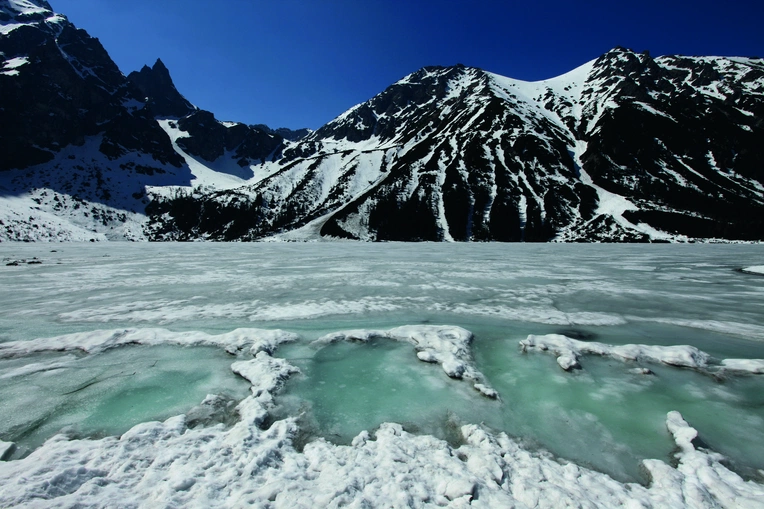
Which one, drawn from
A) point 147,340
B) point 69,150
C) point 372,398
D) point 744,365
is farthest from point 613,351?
point 69,150

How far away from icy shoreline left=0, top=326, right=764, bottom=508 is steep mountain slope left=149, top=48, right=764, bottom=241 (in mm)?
99435

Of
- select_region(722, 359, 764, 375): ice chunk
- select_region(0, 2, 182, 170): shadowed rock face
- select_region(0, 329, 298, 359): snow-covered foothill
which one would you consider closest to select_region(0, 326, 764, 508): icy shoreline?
select_region(0, 329, 298, 359): snow-covered foothill

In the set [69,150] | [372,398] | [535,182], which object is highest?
[69,150]

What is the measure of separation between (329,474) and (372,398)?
2.01m

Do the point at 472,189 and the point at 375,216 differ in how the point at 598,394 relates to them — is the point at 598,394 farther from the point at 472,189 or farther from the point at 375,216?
the point at 472,189

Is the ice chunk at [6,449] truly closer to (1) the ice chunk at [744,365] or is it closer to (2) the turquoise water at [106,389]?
(2) the turquoise water at [106,389]

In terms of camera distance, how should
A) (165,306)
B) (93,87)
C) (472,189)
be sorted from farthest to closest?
(93,87), (472,189), (165,306)

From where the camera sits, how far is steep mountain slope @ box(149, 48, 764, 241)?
327 ft

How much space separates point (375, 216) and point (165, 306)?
99997 mm

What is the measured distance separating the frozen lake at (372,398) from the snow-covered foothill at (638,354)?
0.15ft

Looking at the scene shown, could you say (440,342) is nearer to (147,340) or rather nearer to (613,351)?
(613,351)

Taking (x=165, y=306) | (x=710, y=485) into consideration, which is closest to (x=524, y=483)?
(x=710, y=485)

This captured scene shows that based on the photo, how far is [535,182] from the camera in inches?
4466

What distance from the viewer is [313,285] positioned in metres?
16.0
